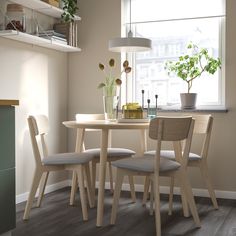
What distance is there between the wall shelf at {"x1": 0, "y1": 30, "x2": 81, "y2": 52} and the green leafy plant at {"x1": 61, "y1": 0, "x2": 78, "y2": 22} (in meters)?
0.28

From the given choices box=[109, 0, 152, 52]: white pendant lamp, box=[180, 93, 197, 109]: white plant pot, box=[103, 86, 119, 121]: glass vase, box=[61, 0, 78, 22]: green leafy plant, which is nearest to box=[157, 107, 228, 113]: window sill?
box=[180, 93, 197, 109]: white plant pot

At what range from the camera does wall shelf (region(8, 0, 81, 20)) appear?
4.00m

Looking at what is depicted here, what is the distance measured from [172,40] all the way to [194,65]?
0.41 meters

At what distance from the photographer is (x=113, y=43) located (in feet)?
12.5

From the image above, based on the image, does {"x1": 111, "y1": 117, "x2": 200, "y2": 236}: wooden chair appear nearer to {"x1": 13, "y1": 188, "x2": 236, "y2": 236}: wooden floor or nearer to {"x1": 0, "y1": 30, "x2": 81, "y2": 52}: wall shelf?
{"x1": 13, "y1": 188, "x2": 236, "y2": 236}: wooden floor

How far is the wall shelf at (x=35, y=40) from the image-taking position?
3703 millimetres

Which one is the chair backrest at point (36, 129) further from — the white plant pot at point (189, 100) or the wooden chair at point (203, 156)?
the white plant pot at point (189, 100)

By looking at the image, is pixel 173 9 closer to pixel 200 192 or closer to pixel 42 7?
pixel 42 7

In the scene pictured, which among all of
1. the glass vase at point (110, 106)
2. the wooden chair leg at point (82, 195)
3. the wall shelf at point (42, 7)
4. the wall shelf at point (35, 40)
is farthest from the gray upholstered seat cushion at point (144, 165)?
the wall shelf at point (42, 7)

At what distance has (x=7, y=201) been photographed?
2.71 meters

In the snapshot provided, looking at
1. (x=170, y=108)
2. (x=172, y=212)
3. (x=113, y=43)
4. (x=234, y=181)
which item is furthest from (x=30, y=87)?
(x=234, y=181)

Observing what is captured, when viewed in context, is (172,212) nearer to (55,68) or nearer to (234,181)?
(234,181)

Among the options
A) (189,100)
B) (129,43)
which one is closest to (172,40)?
(189,100)

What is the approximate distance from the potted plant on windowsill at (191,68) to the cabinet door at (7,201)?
2.17m
